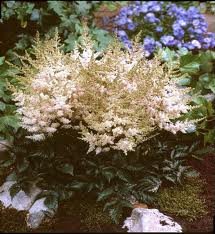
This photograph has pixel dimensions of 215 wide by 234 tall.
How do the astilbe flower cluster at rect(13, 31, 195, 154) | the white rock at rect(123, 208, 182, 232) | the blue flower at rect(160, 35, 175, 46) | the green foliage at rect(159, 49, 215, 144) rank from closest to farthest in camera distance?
1. the white rock at rect(123, 208, 182, 232)
2. the astilbe flower cluster at rect(13, 31, 195, 154)
3. the green foliage at rect(159, 49, 215, 144)
4. the blue flower at rect(160, 35, 175, 46)

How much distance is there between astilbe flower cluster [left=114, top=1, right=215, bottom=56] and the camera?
21.8ft

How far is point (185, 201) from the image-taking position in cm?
388

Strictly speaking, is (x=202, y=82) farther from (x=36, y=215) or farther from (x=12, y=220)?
(x=12, y=220)

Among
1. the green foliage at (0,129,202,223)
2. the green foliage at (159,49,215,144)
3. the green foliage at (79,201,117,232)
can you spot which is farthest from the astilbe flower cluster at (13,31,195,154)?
the green foliage at (159,49,215,144)

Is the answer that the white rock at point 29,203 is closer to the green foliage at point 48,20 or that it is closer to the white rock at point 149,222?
the white rock at point 149,222

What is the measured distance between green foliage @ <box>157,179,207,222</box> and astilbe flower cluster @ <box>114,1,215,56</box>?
2854 mm

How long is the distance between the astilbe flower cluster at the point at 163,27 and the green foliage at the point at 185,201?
285 centimetres

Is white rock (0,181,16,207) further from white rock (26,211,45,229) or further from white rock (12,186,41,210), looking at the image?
white rock (26,211,45,229)

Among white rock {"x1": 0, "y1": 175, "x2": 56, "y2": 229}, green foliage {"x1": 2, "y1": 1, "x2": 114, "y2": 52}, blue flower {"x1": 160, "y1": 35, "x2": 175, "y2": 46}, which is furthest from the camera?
blue flower {"x1": 160, "y1": 35, "x2": 175, "y2": 46}

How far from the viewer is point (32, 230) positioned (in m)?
3.62

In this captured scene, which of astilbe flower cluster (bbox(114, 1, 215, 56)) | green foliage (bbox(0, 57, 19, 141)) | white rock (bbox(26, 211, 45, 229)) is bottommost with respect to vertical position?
astilbe flower cluster (bbox(114, 1, 215, 56))

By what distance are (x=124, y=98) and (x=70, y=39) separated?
2503mm

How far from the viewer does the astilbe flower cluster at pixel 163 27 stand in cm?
666

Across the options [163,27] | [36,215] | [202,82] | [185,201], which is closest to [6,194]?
[36,215]
